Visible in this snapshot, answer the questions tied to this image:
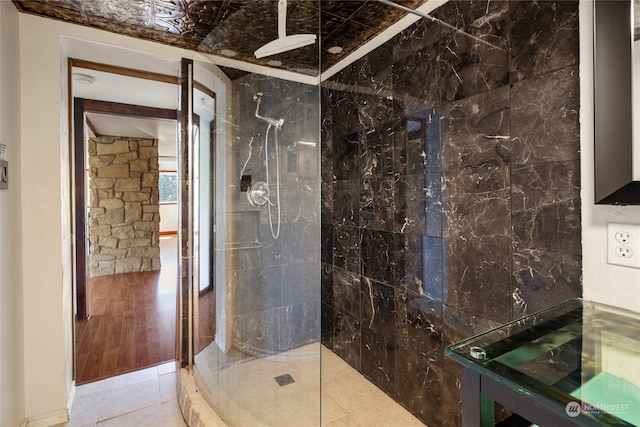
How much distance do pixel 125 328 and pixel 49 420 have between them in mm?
1296

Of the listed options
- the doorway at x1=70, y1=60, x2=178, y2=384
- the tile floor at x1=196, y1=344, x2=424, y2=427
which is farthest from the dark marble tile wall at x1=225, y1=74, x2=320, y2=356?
the doorway at x1=70, y1=60, x2=178, y2=384

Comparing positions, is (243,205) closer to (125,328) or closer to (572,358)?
(572,358)

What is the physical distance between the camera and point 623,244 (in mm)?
906

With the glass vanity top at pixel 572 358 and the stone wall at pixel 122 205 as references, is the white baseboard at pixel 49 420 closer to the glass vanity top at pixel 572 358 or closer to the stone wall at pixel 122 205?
the glass vanity top at pixel 572 358

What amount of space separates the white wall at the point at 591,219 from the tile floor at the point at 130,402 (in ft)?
6.81

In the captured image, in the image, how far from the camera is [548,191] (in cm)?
110

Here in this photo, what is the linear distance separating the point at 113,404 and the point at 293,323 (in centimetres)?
120

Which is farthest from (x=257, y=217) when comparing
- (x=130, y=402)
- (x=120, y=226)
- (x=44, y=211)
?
(x=120, y=226)

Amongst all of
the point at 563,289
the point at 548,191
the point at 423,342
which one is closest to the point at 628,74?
the point at 548,191

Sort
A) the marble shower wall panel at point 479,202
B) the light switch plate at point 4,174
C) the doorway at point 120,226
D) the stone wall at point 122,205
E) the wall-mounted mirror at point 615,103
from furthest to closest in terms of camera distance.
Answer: the stone wall at point 122,205 < the doorway at point 120,226 < the light switch plate at point 4,174 < the marble shower wall panel at point 479,202 < the wall-mounted mirror at point 615,103

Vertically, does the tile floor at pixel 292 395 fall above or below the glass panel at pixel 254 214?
below

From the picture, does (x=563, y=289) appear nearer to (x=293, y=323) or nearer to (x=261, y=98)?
(x=293, y=323)

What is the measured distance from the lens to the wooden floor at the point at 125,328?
2275 mm

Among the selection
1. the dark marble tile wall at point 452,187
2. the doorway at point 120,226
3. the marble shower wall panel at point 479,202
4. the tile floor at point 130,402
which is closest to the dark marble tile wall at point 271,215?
the dark marble tile wall at point 452,187
